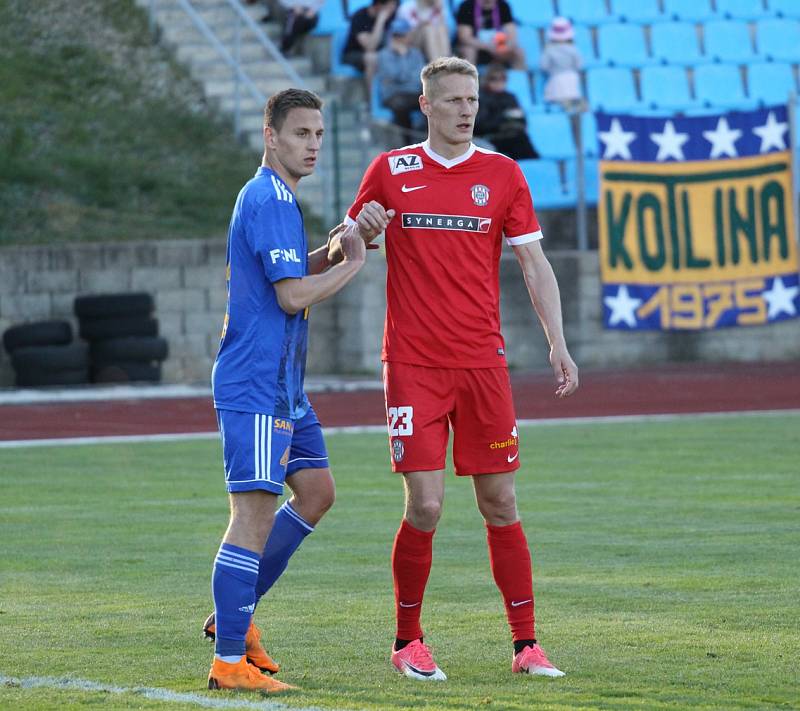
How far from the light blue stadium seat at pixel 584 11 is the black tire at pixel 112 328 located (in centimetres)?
901

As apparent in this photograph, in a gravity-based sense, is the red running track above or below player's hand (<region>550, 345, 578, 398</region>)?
above

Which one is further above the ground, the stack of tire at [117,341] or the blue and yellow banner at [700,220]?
the blue and yellow banner at [700,220]

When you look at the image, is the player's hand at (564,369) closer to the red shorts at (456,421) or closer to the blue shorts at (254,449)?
the red shorts at (456,421)

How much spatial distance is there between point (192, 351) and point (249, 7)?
617cm

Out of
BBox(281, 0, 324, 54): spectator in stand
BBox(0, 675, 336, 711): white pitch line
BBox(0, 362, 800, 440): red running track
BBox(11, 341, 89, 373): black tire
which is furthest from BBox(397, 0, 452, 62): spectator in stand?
BBox(0, 675, 336, 711): white pitch line

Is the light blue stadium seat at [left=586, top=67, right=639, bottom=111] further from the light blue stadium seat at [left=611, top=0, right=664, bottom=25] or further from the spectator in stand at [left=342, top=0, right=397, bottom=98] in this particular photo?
the spectator in stand at [left=342, top=0, right=397, bottom=98]

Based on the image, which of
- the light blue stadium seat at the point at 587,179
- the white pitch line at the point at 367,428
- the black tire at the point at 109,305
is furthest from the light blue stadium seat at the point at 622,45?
the white pitch line at the point at 367,428

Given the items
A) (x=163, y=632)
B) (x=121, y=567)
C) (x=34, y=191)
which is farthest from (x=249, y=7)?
(x=163, y=632)

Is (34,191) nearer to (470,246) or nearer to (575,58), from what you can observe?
(575,58)

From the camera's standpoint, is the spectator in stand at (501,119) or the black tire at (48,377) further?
the spectator in stand at (501,119)

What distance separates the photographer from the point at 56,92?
74.1 feet

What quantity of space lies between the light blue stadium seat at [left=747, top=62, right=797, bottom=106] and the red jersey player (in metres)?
20.4

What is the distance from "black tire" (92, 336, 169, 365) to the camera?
19.3m

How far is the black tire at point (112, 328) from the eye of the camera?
1936 cm
